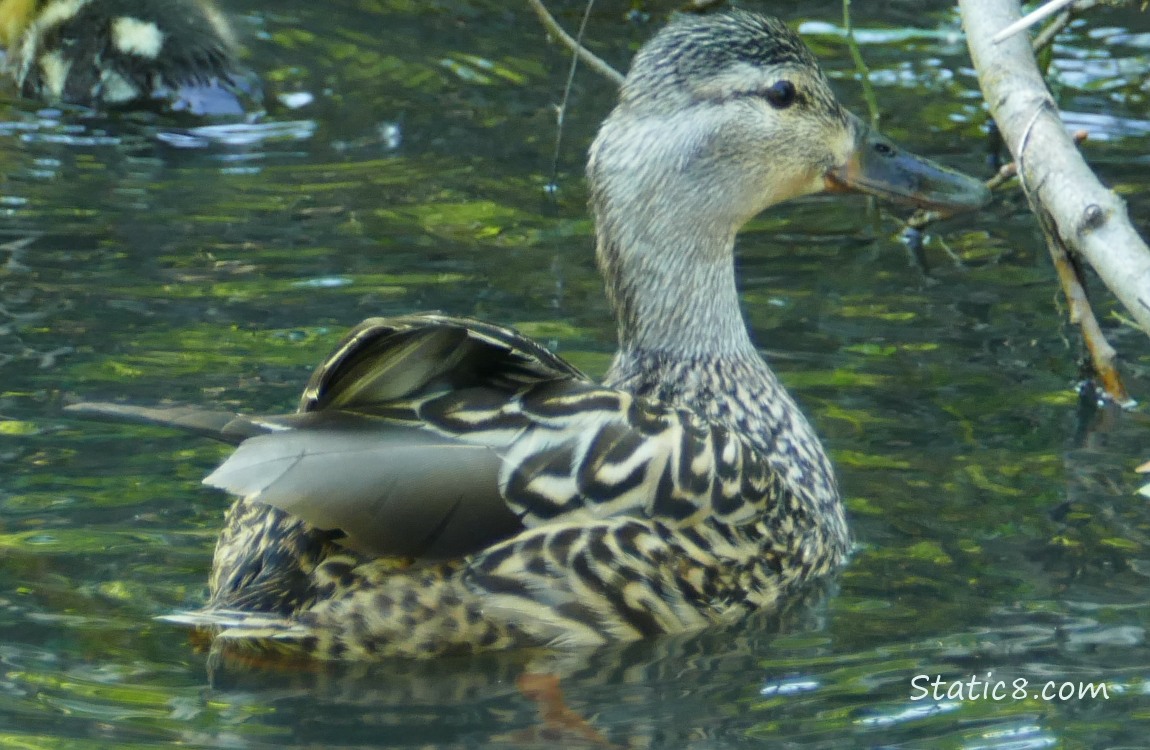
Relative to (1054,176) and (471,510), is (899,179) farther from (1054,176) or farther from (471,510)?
(471,510)

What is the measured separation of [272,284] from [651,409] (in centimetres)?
167

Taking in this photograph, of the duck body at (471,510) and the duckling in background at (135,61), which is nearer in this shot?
the duck body at (471,510)

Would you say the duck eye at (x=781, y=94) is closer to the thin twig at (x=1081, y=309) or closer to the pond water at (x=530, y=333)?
the thin twig at (x=1081, y=309)

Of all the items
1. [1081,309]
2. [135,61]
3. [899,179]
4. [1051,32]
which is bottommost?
[1081,309]

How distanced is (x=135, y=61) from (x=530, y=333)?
2110 mm

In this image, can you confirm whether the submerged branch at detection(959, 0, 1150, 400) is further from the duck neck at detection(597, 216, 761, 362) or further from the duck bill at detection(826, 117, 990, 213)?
the duck neck at detection(597, 216, 761, 362)

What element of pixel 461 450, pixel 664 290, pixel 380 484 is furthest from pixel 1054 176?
pixel 380 484

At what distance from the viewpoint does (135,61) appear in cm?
596

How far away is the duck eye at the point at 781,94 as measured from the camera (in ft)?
12.5

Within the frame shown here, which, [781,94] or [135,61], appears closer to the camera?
[781,94]

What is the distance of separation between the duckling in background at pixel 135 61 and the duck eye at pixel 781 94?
259cm

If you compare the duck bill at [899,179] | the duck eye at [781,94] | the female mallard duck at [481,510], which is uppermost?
the duck eye at [781,94]

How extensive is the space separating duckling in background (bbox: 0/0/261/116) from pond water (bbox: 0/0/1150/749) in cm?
15

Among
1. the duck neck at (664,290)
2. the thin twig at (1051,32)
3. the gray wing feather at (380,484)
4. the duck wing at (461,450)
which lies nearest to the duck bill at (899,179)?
the duck neck at (664,290)
